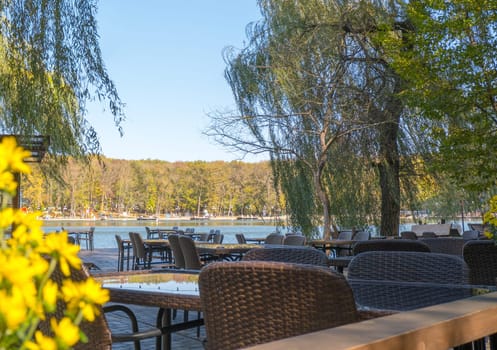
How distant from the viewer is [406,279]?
8.18ft

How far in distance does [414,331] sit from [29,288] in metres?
0.73

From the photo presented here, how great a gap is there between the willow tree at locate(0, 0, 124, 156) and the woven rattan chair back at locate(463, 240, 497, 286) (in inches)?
144

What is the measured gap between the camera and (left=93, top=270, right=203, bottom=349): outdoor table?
205 cm

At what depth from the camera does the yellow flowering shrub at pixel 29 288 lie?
1.27ft

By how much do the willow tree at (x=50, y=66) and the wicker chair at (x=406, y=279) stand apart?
12.4 feet

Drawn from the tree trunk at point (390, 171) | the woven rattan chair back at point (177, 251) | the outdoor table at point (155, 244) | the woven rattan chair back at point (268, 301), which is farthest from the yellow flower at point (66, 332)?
the tree trunk at point (390, 171)

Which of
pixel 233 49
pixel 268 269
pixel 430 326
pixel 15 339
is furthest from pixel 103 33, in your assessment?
pixel 233 49

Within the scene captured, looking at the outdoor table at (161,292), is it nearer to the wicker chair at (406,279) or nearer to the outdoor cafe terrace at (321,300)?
the outdoor cafe terrace at (321,300)

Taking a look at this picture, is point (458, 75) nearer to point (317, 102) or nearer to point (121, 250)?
point (317, 102)

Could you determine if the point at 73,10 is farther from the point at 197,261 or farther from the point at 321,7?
the point at 321,7

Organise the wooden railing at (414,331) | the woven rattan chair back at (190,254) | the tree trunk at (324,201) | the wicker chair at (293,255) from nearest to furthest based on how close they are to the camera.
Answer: the wooden railing at (414,331), the wicker chair at (293,255), the woven rattan chair back at (190,254), the tree trunk at (324,201)

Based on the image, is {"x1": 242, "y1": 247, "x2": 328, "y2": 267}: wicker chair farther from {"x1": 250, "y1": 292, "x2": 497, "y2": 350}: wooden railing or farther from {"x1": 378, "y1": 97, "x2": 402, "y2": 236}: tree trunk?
{"x1": 378, "y1": 97, "x2": 402, "y2": 236}: tree trunk

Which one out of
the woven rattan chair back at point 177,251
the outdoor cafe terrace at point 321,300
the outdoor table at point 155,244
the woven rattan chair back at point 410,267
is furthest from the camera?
the outdoor table at point 155,244

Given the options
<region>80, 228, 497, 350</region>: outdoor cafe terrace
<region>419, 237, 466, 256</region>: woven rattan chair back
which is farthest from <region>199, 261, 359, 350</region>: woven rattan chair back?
<region>419, 237, 466, 256</region>: woven rattan chair back
